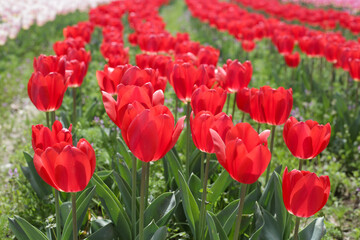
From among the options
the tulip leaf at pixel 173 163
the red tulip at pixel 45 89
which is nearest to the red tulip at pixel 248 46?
the tulip leaf at pixel 173 163

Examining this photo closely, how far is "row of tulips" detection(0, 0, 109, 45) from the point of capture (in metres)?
7.69

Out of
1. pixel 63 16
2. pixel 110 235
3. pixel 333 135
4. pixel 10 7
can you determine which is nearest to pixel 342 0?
pixel 63 16

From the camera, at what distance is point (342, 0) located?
17422mm

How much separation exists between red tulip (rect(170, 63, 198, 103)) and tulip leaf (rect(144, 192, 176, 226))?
0.62m

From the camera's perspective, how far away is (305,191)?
5.02 ft

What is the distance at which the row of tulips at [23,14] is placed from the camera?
303 inches

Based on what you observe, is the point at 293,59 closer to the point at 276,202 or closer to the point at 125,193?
the point at 276,202

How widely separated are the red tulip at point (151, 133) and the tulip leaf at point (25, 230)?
2.23 ft

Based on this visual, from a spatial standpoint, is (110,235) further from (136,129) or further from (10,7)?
(10,7)

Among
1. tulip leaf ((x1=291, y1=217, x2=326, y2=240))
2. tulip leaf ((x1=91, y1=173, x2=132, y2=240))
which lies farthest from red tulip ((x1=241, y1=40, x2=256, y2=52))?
tulip leaf ((x1=91, y1=173, x2=132, y2=240))

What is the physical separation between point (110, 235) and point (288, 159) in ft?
7.22

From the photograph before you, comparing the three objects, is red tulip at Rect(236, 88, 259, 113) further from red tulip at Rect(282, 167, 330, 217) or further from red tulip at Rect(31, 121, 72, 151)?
red tulip at Rect(31, 121, 72, 151)

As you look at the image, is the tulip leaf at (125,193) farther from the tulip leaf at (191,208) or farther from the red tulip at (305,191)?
the red tulip at (305,191)

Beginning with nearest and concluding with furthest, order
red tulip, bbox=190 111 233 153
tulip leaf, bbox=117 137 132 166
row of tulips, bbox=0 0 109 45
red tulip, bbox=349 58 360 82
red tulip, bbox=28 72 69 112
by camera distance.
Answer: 1. red tulip, bbox=190 111 233 153
2. red tulip, bbox=28 72 69 112
3. tulip leaf, bbox=117 137 132 166
4. red tulip, bbox=349 58 360 82
5. row of tulips, bbox=0 0 109 45
